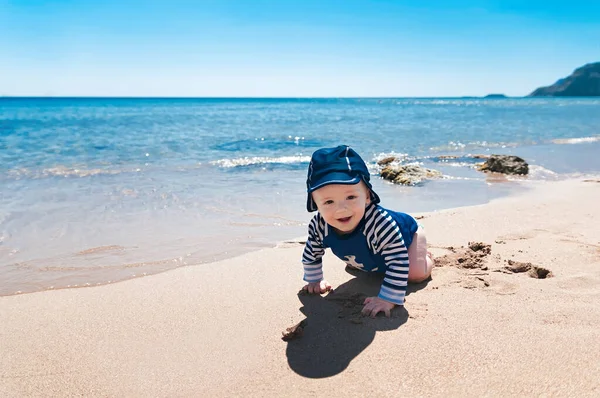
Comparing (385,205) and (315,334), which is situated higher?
(315,334)

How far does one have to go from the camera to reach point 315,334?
8.45 ft

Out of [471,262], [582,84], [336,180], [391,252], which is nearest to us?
[336,180]

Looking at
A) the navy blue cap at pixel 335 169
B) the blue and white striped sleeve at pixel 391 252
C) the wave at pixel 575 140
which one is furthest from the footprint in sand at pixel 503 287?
the wave at pixel 575 140

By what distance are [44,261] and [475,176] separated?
26.0ft

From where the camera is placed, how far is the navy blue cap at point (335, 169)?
2596 mm

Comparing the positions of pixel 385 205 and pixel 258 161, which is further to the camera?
pixel 258 161

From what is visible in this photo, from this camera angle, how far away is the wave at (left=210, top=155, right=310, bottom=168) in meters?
11.7

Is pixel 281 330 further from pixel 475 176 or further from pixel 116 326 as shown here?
pixel 475 176

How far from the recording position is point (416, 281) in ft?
10.8

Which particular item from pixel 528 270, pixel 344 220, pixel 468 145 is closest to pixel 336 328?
pixel 344 220

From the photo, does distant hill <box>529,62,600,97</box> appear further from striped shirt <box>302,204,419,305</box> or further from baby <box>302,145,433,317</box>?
striped shirt <box>302,204,419,305</box>

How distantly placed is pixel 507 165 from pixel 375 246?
7.68m

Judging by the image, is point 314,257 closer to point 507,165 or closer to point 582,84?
point 507,165

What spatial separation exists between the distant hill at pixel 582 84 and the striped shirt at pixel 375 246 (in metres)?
153
